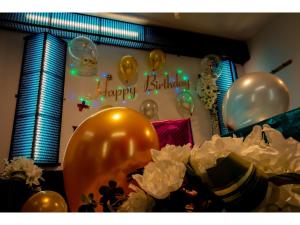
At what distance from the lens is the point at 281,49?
3199mm

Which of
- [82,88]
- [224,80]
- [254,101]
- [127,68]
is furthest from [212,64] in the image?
[254,101]

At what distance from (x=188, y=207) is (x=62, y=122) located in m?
2.74

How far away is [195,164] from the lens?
1.35 ft

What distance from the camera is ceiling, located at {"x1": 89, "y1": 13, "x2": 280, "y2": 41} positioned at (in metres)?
3.20

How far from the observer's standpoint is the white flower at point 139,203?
15.5 inches

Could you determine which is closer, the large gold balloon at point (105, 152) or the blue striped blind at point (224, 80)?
the large gold balloon at point (105, 152)

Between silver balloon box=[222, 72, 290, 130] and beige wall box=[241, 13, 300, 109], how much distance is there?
6.87 ft

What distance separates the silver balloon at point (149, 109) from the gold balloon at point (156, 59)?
21.9 inches

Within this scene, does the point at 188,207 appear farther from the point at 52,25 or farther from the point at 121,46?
the point at 121,46

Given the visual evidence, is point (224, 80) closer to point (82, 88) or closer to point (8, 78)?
point (82, 88)

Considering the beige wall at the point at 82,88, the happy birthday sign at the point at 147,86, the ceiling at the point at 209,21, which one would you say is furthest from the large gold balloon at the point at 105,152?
the ceiling at the point at 209,21

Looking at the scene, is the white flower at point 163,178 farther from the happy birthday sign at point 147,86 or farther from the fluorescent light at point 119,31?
the fluorescent light at point 119,31

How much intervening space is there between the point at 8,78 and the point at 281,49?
379 centimetres

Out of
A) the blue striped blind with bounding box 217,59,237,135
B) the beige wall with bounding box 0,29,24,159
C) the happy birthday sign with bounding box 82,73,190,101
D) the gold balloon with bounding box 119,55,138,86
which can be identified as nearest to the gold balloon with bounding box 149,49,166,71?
the happy birthday sign with bounding box 82,73,190,101
